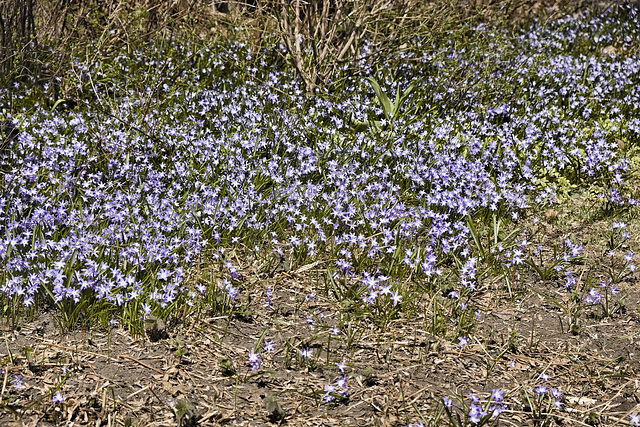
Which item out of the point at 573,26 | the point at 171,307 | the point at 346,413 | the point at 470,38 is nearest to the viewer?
→ the point at 346,413

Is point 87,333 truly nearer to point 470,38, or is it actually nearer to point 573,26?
point 470,38

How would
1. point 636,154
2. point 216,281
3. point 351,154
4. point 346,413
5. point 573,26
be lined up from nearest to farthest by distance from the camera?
point 346,413 < point 216,281 < point 351,154 < point 636,154 < point 573,26

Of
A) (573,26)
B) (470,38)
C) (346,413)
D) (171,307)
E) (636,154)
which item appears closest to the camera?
(346,413)

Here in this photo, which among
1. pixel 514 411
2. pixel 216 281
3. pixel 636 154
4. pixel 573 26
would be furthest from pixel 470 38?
pixel 514 411

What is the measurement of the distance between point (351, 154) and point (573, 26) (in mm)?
5646

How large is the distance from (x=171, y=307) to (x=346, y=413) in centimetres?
112

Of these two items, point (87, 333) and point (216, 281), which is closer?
point (87, 333)

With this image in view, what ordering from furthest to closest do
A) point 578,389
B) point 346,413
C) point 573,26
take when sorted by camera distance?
point 573,26
point 578,389
point 346,413

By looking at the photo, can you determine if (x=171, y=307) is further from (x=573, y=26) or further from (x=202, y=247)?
(x=573, y=26)

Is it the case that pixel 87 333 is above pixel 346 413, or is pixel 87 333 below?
above

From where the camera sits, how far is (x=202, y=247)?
13.6 feet

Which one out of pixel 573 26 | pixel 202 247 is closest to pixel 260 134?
pixel 202 247

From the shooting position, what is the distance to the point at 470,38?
8.26 m

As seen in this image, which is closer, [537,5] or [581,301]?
[581,301]
